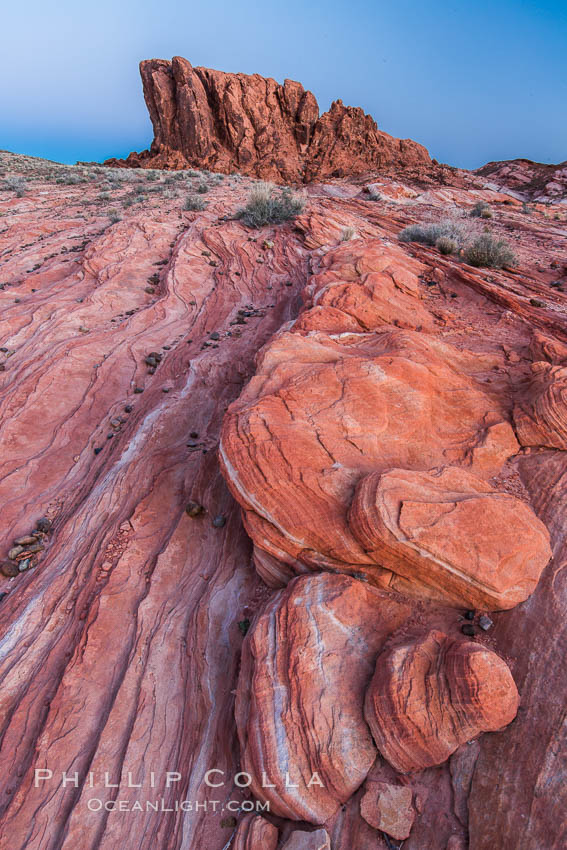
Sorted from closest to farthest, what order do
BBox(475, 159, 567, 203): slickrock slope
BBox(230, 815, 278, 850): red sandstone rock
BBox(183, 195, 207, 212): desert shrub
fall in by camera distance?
BBox(230, 815, 278, 850): red sandstone rock
BBox(183, 195, 207, 212): desert shrub
BBox(475, 159, 567, 203): slickrock slope

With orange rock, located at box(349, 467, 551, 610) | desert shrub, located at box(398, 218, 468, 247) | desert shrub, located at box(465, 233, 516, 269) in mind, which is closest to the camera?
orange rock, located at box(349, 467, 551, 610)

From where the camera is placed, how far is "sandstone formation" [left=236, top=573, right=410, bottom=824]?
2.56 meters

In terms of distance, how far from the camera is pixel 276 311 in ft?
31.7

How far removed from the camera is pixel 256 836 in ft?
8.24

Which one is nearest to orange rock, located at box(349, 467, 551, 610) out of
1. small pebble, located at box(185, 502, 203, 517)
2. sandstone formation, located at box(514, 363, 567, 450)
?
sandstone formation, located at box(514, 363, 567, 450)

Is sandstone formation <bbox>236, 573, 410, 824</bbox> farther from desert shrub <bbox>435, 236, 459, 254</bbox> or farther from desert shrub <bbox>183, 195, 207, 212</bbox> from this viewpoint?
desert shrub <bbox>183, 195, 207, 212</bbox>

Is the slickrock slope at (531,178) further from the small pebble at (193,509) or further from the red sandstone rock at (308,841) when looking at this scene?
the red sandstone rock at (308,841)

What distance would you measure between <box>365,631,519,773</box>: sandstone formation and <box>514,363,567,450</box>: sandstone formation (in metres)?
2.37

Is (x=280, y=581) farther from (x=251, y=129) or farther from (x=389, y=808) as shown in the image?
(x=251, y=129)

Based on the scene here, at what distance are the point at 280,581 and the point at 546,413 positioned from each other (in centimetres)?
324

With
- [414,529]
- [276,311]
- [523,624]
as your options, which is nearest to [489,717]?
[523,624]

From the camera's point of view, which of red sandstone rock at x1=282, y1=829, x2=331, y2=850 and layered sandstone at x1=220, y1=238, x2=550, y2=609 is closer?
red sandstone rock at x1=282, y1=829, x2=331, y2=850

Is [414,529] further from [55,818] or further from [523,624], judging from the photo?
[55,818]

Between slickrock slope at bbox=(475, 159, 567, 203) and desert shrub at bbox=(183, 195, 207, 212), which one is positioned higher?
slickrock slope at bbox=(475, 159, 567, 203)
